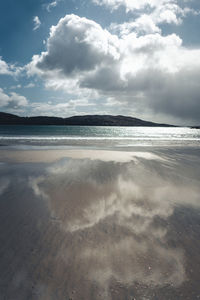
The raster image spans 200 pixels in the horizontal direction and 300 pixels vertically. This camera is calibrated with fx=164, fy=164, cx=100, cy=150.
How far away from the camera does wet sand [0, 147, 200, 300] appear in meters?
2.94

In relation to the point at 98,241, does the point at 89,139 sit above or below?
above

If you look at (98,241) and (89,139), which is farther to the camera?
(89,139)

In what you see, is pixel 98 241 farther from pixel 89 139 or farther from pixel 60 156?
pixel 89 139

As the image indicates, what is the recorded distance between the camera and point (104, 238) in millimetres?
4230

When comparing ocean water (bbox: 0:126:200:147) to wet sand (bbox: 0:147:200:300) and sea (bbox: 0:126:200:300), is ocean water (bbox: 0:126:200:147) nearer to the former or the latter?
sea (bbox: 0:126:200:300)

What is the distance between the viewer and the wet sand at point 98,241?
9.64ft

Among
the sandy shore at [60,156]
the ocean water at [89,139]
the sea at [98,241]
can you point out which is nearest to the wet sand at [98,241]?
the sea at [98,241]

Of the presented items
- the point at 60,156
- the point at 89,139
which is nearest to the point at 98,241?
the point at 60,156

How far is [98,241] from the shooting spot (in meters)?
4.13

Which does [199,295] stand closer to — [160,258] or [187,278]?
[187,278]

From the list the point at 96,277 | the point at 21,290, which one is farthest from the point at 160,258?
the point at 21,290

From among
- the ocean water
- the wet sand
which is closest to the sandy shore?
Result: the wet sand

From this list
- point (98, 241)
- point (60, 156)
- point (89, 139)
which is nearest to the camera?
point (98, 241)

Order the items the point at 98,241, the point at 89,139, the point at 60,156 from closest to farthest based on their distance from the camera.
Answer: the point at 98,241
the point at 60,156
the point at 89,139
